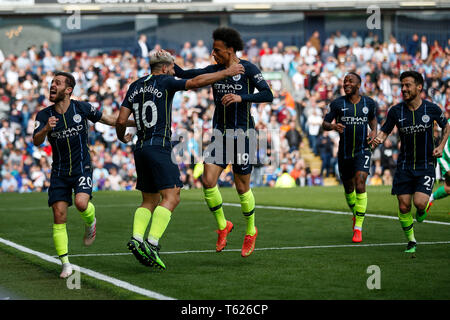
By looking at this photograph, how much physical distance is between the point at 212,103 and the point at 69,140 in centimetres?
2195

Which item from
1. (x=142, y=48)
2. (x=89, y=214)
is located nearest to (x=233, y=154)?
(x=89, y=214)

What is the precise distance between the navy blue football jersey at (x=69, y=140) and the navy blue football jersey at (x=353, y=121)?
4.67m

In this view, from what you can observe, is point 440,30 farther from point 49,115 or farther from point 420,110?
point 49,115

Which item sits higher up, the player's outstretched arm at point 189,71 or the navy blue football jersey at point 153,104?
the player's outstretched arm at point 189,71

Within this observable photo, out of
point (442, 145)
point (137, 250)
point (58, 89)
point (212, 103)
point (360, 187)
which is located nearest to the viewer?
point (137, 250)

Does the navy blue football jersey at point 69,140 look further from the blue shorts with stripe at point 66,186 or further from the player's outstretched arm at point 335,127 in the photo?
the player's outstretched arm at point 335,127

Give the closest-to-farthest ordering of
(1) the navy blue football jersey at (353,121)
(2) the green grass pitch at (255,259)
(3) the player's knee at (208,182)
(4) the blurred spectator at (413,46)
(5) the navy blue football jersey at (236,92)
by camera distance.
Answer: (2) the green grass pitch at (255,259) → (5) the navy blue football jersey at (236,92) → (3) the player's knee at (208,182) → (1) the navy blue football jersey at (353,121) → (4) the blurred spectator at (413,46)

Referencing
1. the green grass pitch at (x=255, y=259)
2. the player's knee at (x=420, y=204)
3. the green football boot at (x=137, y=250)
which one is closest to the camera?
the green grass pitch at (x=255, y=259)

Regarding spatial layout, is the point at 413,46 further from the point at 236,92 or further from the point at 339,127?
the point at 236,92

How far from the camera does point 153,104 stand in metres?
8.61

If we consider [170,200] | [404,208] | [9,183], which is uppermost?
[170,200]

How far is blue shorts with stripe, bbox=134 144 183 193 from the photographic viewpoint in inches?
338

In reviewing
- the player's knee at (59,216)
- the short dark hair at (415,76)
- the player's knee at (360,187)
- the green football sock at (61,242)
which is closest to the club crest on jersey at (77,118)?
the player's knee at (59,216)

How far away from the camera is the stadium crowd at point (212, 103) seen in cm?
2802
